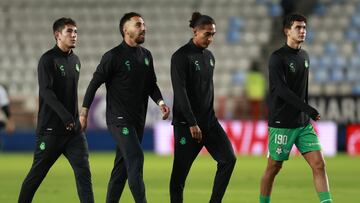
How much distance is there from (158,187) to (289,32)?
5280mm

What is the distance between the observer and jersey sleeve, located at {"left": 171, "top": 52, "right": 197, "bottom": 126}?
33.4 feet

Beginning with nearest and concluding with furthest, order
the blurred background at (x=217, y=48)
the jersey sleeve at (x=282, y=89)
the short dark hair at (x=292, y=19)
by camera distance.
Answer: the jersey sleeve at (x=282, y=89), the short dark hair at (x=292, y=19), the blurred background at (x=217, y=48)

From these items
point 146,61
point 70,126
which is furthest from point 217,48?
point 70,126

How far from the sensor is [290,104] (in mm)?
10461

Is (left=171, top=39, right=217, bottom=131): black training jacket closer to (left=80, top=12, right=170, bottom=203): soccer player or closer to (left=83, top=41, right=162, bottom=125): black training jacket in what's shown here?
(left=80, top=12, right=170, bottom=203): soccer player

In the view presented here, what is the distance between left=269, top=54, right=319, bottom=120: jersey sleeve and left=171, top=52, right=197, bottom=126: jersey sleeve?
994 millimetres

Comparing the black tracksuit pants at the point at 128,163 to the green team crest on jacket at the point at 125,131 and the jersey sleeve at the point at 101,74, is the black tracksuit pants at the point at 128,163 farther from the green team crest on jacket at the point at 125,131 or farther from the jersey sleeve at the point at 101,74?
the jersey sleeve at the point at 101,74

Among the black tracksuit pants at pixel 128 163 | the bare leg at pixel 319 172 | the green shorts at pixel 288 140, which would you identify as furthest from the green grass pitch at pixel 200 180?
the bare leg at pixel 319 172

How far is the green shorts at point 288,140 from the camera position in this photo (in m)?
10.5

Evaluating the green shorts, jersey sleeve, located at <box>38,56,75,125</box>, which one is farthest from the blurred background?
jersey sleeve, located at <box>38,56,75,125</box>

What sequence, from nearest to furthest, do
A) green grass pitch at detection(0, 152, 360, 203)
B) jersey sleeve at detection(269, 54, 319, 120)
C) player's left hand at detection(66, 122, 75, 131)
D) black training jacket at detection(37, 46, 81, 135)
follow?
player's left hand at detection(66, 122, 75, 131), black training jacket at detection(37, 46, 81, 135), jersey sleeve at detection(269, 54, 319, 120), green grass pitch at detection(0, 152, 360, 203)

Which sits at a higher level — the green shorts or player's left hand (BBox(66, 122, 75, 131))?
player's left hand (BBox(66, 122, 75, 131))

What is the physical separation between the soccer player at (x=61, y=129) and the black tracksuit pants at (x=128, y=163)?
1.28 feet

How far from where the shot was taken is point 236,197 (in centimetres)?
1336
